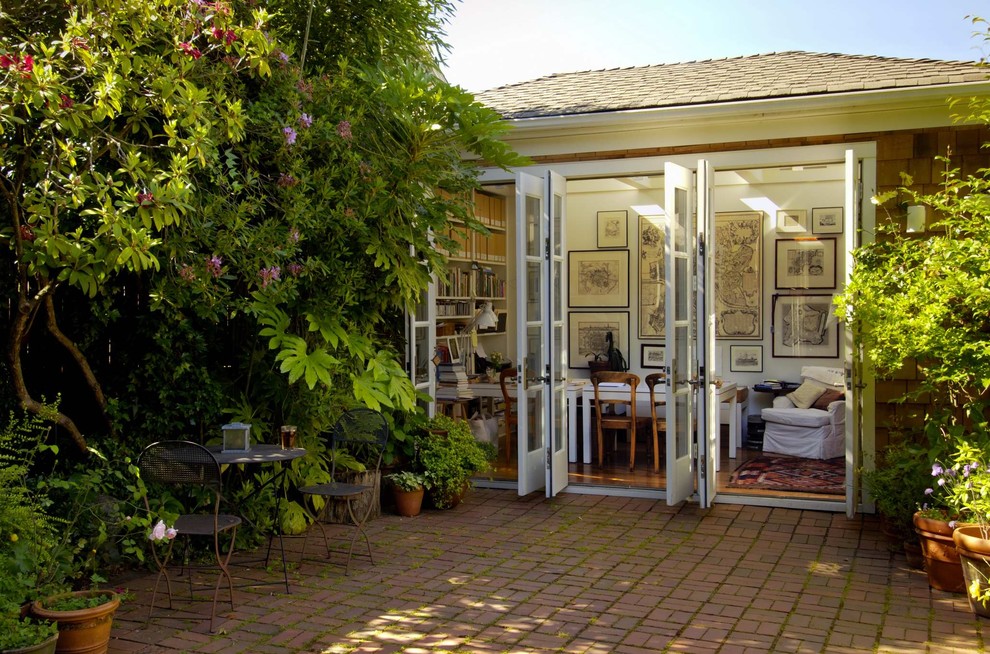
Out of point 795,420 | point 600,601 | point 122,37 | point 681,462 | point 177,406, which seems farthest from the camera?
point 795,420

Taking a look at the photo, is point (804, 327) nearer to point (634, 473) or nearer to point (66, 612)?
point (634, 473)

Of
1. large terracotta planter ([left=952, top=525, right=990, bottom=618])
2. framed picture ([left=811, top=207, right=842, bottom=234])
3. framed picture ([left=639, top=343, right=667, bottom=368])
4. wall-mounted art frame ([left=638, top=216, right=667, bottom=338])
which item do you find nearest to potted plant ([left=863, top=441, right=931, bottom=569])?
large terracotta planter ([left=952, top=525, right=990, bottom=618])

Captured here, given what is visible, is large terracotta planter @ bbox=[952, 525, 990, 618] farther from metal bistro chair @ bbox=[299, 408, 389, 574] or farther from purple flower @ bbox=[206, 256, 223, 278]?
purple flower @ bbox=[206, 256, 223, 278]

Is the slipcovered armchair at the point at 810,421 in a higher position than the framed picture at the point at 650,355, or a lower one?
lower

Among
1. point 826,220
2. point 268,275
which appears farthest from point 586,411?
point 268,275

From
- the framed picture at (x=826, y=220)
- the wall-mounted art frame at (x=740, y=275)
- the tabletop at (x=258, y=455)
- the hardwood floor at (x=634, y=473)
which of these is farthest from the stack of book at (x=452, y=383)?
the framed picture at (x=826, y=220)

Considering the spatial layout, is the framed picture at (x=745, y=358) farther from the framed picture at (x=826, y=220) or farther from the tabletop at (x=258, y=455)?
the tabletop at (x=258, y=455)

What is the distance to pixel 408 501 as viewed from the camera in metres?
7.03

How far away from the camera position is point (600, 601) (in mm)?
4957

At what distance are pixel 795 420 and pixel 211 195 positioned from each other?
6.57 m

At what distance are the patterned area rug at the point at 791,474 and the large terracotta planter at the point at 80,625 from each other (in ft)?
17.4

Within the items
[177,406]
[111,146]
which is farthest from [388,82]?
[177,406]

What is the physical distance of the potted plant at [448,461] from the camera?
7.11 m

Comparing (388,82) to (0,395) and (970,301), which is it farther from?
(970,301)
